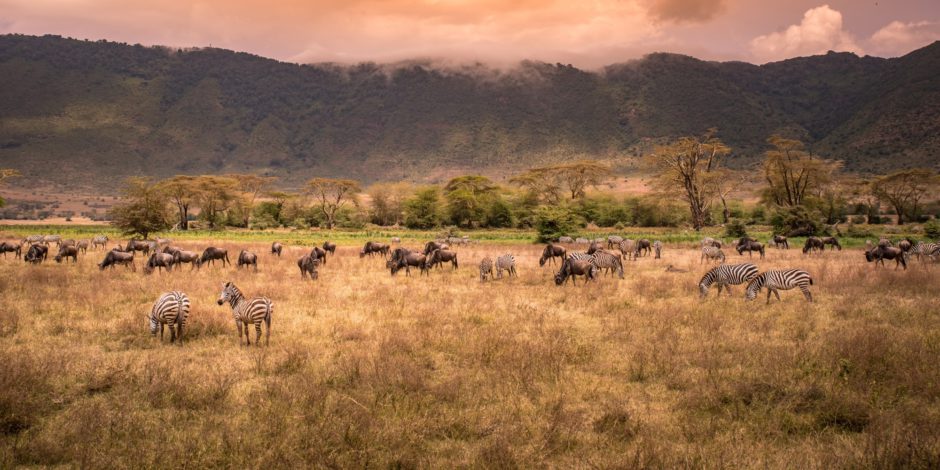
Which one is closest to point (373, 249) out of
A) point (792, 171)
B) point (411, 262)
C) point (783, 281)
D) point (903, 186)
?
point (411, 262)

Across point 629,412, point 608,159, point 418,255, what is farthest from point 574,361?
point 608,159

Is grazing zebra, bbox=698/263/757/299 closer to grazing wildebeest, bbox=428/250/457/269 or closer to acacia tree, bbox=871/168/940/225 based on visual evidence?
grazing wildebeest, bbox=428/250/457/269

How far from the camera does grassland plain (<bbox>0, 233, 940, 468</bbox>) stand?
6344mm

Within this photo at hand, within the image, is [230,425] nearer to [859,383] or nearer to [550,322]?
[550,322]

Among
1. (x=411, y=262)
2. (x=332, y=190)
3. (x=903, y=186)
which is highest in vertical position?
(x=903, y=186)

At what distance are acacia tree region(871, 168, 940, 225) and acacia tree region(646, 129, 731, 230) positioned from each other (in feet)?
78.7

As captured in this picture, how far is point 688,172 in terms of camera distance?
6769 cm

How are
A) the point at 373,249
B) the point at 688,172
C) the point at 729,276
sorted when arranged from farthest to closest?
the point at 688,172, the point at 373,249, the point at 729,276

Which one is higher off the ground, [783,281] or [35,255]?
[783,281]

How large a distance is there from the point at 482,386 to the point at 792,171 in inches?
2766

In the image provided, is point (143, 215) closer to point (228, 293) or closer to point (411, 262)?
point (411, 262)

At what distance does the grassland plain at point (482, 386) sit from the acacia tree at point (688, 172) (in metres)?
53.5

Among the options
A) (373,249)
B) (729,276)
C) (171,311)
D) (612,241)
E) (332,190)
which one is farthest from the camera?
(332,190)

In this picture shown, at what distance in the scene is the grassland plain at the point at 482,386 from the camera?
20.8 feet
